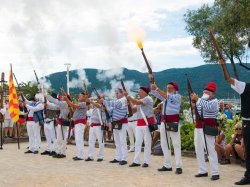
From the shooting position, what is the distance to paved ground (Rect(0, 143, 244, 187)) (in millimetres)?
9062

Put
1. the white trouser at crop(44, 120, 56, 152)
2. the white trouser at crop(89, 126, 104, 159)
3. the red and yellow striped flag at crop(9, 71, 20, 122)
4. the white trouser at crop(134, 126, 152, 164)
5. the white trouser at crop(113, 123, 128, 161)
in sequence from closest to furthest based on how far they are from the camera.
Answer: the white trouser at crop(134, 126, 152, 164), the white trouser at crop(113, 123, 128, 161), the white trouser at crop(89, 126, 104, 159), the white trouser at crop(44, 120, 56, 152), the red and yellow striped flag at crop(9, 71, 20, 122)

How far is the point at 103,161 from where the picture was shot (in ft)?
42.9

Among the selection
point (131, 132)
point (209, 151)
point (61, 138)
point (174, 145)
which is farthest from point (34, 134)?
point (209, 151)

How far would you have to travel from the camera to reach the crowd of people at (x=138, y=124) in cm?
948

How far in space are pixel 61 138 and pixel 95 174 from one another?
13.1ft

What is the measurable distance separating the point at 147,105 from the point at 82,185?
341cm

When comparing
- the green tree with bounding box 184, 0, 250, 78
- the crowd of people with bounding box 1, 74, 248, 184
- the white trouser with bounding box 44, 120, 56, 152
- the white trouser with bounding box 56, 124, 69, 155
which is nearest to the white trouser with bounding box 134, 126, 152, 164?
the crowd of people with bounding box 1, 74, 248, 184

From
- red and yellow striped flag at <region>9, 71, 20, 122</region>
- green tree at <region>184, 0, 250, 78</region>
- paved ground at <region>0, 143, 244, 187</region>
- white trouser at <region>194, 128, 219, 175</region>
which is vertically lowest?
paved ground at <region>0, 143, 244, 187</region>

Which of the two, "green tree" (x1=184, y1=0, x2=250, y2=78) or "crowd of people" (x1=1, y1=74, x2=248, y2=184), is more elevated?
"green tree" (x1=184, y1=0, x2=250, y2=78)

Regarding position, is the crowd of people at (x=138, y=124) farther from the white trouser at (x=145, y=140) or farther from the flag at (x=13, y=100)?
the flag at (x=13, y=100)

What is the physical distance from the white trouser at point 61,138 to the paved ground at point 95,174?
0.58 meters

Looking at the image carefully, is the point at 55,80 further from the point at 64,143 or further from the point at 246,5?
the point at 64,143

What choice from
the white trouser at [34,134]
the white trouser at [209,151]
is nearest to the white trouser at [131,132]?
the white trouser at [34,134]

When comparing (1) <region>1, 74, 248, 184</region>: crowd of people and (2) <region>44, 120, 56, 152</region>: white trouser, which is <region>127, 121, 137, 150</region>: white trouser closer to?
(1) <region>1, 74, 248, 184</region>: crowd of people
